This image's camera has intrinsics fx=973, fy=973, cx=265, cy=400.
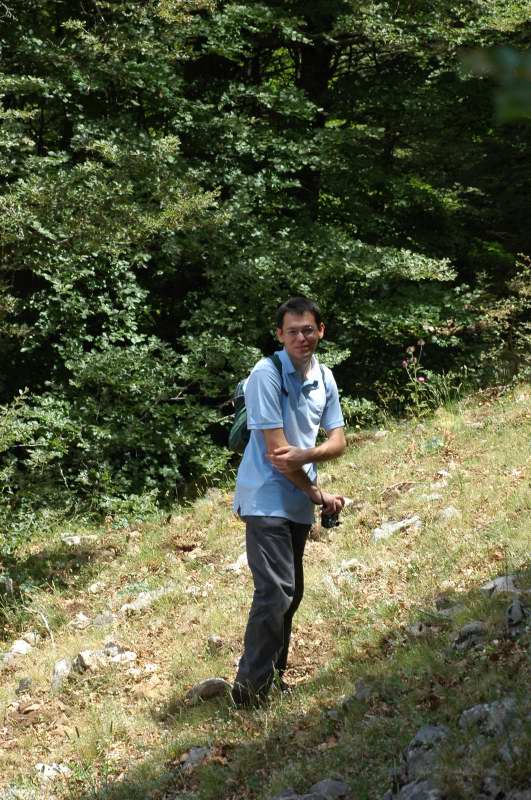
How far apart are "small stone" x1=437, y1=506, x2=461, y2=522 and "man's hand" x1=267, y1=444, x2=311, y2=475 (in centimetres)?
312

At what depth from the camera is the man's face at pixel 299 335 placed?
5094mm

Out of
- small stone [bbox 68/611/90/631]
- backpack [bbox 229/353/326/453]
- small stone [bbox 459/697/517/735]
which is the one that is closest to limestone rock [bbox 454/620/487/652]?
small stone [bbox 459/697/517/735]

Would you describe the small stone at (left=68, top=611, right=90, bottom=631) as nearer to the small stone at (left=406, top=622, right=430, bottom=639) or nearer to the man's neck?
the small stone at (left=406, top=622, right=430, bottom=639)

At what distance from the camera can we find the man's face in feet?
16.7

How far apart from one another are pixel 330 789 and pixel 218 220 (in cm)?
907

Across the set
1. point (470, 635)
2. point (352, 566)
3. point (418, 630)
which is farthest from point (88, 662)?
point (470, 635)

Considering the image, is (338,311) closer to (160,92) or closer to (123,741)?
(160,92)

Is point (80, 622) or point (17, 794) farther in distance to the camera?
point (80, 622)

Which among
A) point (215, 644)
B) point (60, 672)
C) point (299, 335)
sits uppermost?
point (299, 335)

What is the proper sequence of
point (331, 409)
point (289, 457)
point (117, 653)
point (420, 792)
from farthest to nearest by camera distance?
point (117, 653)
point (331, 409)
point (289, 457)
point (420, 792)

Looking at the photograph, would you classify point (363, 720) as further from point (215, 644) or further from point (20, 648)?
point (20, 648)

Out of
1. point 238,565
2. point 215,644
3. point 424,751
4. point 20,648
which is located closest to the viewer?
point 424,751

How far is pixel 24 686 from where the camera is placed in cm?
707

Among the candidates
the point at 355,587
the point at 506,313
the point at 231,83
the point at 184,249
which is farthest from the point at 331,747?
the point at 231,83
